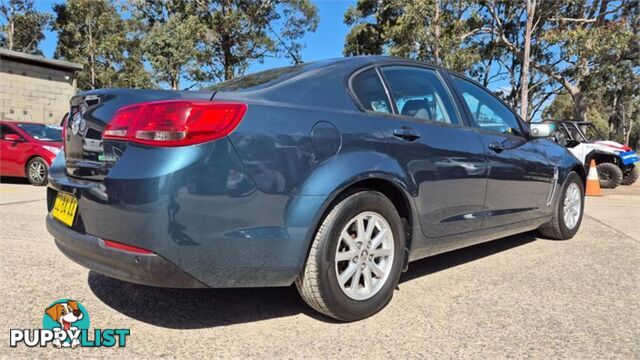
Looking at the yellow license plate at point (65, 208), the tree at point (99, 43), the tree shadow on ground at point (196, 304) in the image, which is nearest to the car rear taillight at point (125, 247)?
the yellow license plate at point (65, 208)

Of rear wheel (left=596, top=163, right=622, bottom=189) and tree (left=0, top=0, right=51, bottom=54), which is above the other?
tree (left=0, top=0, right=51, bottom=54)

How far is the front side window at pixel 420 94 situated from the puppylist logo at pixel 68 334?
2064 mm

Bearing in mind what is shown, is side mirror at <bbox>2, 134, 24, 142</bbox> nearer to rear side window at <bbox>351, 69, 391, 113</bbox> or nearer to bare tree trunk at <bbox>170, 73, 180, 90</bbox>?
rear side window at <bbox>351, 69, 391, 113</bbox>

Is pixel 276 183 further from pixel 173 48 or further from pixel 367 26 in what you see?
pixel 367 26

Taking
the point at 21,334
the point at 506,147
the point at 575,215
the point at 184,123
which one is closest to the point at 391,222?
the point at 184,123

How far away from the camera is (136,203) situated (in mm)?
2131

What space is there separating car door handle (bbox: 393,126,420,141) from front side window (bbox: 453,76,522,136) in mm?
923

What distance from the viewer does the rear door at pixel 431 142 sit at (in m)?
2.94

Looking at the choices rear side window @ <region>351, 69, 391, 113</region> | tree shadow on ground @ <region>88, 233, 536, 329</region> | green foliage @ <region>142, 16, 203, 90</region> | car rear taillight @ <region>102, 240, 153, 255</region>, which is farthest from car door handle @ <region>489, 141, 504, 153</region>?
green foliage @ <region>142, 16, 203, 90</region>

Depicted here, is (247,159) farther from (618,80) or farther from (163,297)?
(618,80)

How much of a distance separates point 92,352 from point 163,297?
2.41 feet

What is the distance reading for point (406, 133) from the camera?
2945mm

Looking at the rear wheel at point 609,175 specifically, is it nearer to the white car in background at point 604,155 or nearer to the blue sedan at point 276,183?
the white car in background at point 604,155

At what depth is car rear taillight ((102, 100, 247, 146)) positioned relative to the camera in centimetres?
217
